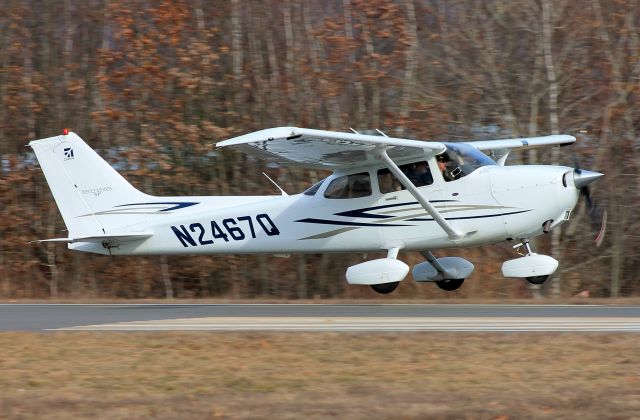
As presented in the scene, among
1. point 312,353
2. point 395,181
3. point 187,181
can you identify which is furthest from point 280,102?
point 312,353

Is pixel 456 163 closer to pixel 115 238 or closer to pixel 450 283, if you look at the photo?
pixel 450 283

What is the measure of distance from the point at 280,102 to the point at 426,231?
7320 millimetres

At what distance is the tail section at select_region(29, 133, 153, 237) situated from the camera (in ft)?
50.6

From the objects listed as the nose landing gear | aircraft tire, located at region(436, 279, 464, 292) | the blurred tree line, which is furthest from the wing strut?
the blurred tree line

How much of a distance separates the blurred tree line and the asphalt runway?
5.24m

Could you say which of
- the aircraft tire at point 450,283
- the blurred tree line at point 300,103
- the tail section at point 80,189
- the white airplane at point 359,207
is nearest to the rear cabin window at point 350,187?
the white airplane at point 359,207

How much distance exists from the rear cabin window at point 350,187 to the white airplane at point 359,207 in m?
0.02

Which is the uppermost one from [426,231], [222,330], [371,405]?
[426,231]

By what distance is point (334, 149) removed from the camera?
1362cm

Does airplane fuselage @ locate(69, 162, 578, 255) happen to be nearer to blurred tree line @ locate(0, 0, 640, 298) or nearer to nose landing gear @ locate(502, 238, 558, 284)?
nose landing gear @ locate(502, 238, 558, 284)

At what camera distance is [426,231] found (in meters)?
14.2

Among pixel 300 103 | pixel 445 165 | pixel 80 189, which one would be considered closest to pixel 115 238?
pixel 80 189

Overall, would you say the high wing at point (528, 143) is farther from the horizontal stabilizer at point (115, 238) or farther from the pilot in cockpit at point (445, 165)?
the horizontal stabilizer at point (115, 238)

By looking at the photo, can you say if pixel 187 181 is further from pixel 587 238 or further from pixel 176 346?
pixel 176 346
